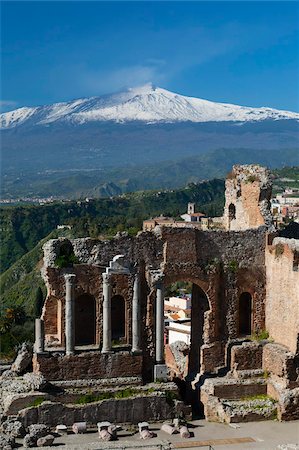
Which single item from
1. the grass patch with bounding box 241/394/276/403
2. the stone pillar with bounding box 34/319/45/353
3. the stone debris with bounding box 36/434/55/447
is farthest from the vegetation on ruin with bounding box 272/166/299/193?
the stone debris with bounding box 36/434/55/447

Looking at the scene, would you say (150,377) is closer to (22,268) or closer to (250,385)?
(250,385)

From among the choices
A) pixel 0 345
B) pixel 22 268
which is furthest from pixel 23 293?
pixel 0 345

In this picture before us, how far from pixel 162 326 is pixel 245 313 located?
464cm

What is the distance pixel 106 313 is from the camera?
26.5 m

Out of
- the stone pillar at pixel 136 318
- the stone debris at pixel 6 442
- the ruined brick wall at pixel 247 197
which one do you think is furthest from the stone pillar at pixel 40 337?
the ruined brick wall at pixel 247 197

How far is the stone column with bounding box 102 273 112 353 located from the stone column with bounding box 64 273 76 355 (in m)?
1.15

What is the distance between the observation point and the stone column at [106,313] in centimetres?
2647

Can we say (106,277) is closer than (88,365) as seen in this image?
No

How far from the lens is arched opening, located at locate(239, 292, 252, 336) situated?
98.4 ft

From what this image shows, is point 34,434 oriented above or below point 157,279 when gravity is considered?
below

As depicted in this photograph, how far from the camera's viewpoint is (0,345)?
41.4 metres

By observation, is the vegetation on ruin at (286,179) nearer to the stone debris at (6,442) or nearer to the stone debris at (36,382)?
the stone debris at (36,382)

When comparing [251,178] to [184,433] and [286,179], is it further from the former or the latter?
[286,179]

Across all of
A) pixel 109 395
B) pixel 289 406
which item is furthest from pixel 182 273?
pixel 289 406
